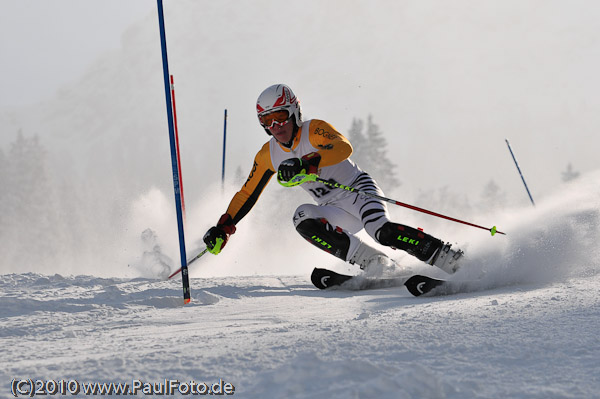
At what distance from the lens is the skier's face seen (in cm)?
489

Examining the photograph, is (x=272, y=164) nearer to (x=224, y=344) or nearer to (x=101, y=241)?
(x=224, y=344)

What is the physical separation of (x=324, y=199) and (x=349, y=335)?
10.5 feet

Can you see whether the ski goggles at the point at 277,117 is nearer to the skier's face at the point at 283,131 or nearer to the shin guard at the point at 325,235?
the skier's face at the point at 283,131

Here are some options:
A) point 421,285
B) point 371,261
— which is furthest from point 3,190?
point 421,285

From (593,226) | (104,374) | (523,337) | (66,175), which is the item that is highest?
(66,175)

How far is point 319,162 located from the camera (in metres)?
4.63

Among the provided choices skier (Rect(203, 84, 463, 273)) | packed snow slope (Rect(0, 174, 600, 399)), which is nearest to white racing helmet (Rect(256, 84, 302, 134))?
skier (Rect(203, 84, 463, 273))

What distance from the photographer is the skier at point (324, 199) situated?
14.4 feet

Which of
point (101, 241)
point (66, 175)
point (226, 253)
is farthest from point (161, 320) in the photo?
point (66, 175)

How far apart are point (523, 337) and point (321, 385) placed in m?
0.90

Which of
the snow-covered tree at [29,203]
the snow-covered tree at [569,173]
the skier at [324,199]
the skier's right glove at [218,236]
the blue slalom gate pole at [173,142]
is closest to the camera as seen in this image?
the blue slalom gate pole at [173,142]

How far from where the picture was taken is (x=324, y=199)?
5.28 m

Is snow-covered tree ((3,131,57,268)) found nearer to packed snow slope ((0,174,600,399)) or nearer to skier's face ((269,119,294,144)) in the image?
packed snow slope ((0,174,600,399))

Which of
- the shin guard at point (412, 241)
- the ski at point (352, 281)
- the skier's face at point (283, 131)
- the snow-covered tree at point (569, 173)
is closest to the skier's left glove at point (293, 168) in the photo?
the skier's face at point (283, 131)
